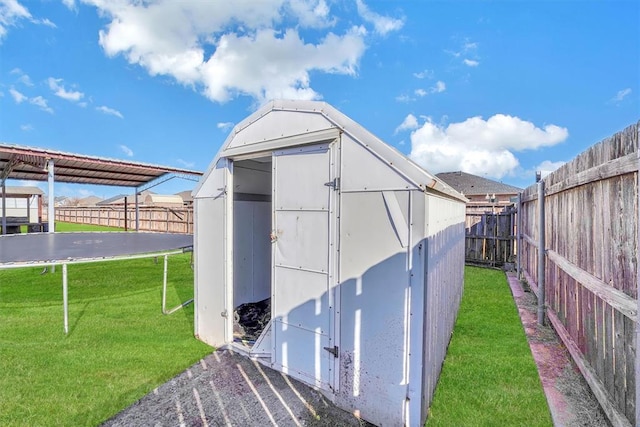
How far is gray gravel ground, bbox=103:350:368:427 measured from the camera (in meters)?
2.14

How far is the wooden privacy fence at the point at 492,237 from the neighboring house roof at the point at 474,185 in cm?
1197

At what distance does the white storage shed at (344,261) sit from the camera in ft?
6.49

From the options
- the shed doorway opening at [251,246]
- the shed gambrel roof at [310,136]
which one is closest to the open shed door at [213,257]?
the shed gambrel roof at [310,136]

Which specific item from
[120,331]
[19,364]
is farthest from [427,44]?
[19,364]

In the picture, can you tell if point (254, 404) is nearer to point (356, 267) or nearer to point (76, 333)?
point (356, 267)

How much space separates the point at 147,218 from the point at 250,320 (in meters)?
15.8

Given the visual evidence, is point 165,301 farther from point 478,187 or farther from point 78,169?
point 478,187

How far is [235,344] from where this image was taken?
10.8 ft

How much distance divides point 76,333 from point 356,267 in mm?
3957

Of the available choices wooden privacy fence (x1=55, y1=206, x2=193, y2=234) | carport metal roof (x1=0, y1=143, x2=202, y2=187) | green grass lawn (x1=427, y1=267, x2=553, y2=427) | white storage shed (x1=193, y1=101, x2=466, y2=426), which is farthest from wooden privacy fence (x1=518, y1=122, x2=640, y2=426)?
wooden privacy fence (x1=55, y1=206, x2=193, y2=234)

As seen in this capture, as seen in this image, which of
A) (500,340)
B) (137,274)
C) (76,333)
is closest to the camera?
(500,340)

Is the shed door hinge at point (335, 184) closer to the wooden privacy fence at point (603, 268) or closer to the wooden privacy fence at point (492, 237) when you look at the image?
the wooden privacy fence at point (603, 268)

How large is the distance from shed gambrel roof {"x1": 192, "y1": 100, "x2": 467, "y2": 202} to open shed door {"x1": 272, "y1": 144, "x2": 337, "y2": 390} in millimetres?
121

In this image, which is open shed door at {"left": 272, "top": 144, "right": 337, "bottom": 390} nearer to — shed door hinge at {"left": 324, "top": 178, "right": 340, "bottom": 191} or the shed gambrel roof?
shed door hinge at {"left": 324, "top": 178, "right": 340, "bottom": 191}
